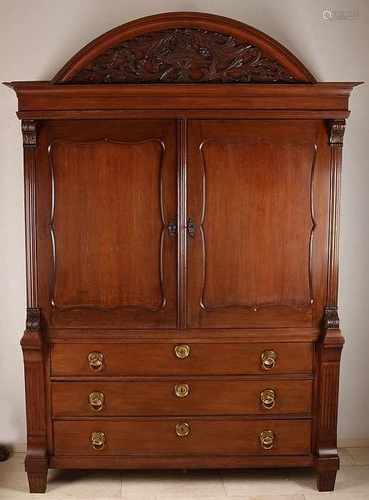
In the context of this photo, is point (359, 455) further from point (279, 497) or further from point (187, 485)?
point (187, 485)

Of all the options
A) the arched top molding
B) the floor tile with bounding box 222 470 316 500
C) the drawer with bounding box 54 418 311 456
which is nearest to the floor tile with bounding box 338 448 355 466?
the floor tile with bounding box 222 470 316 500

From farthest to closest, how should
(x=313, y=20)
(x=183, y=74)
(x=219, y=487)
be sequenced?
(x=313, y=20)
(x=219, y=487)
(x=183, y=74)

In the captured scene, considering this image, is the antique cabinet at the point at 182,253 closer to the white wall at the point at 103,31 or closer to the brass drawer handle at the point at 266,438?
the brass drawer handle at the point at 266,438

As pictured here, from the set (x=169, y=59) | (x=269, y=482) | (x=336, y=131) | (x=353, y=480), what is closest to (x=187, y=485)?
(x=269, y=482)

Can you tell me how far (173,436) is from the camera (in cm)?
280

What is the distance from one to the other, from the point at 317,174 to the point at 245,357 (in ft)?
2.79

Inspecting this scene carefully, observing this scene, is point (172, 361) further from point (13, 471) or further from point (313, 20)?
point (313, 20)

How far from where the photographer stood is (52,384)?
2.77 meters

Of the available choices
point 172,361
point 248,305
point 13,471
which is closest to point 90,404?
point 172,361

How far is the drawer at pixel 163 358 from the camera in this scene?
275cm

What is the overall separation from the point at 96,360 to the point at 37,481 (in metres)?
0.61

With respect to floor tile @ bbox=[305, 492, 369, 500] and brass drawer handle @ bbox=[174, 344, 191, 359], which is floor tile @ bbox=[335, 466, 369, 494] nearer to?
floor tile @ bbox=[305, 492, 369, 500]

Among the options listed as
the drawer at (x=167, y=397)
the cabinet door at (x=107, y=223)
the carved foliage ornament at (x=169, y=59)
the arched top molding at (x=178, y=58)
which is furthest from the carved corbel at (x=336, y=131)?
the drawer at (x=167, y=397)

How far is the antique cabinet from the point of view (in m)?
2.65
